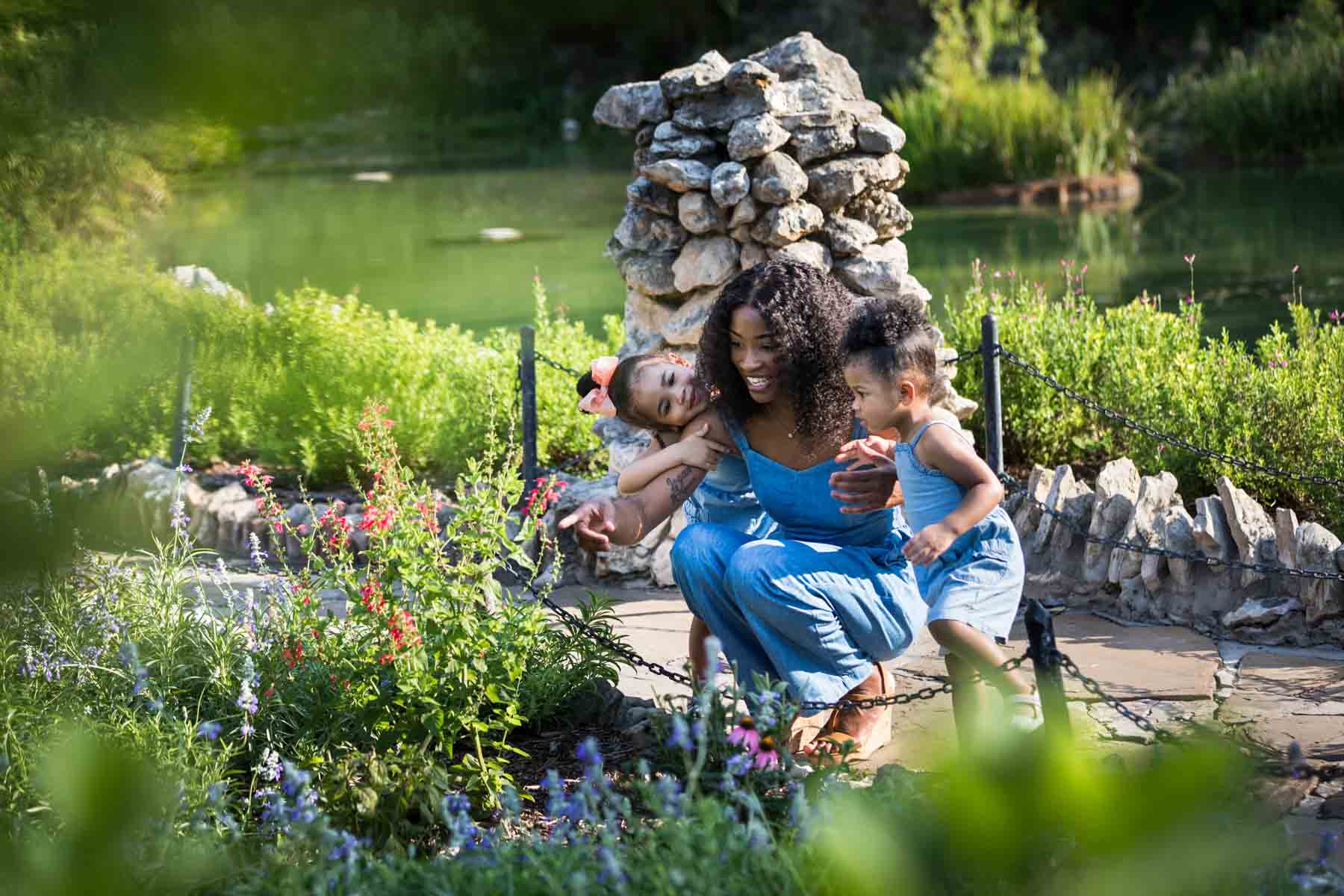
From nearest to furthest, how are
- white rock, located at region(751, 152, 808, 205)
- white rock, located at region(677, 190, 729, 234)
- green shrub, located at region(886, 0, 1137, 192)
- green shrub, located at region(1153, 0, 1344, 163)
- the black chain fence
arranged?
1. the black chain fence
2. white rock, located at region(751, 152, 808, 205)
3. white rock, located at region(677, 190, 729, 234)
4. green shrub, located at region(886, 0, 1137, 192)
5. green shrub, located at region(1153, 0, 1344, 163)

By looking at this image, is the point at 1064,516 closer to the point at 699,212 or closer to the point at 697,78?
the point at 699,212

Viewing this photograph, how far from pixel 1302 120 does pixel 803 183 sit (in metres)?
14.7

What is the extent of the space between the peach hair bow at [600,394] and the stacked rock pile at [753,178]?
140cm

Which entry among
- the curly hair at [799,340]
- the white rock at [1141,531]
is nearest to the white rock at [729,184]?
the curly hair at [799,340]

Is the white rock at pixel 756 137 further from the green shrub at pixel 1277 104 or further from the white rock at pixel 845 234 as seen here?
the green shrub at pixel 1277 104

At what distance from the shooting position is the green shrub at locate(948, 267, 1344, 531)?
493 cm

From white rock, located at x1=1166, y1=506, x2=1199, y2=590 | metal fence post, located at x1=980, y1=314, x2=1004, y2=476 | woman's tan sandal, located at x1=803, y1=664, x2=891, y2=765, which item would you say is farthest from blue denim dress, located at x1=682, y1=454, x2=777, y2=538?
white rock, located at x1=1166, y1=506, x2=1199, y2=590

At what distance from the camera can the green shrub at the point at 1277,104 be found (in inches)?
670

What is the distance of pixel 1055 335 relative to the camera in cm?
610

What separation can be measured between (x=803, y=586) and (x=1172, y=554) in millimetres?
1548

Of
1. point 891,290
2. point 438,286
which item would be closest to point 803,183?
point 891,290

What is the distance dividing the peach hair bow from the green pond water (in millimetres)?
5442

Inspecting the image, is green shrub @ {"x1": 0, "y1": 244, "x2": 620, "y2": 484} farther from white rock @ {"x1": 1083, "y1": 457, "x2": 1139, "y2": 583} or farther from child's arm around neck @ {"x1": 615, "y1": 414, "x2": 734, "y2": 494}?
white rock @ {"x1": 1083, "y1": 457, "x2": 1139, "y2": 583}

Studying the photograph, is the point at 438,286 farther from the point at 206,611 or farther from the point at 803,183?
the point at 206,611
